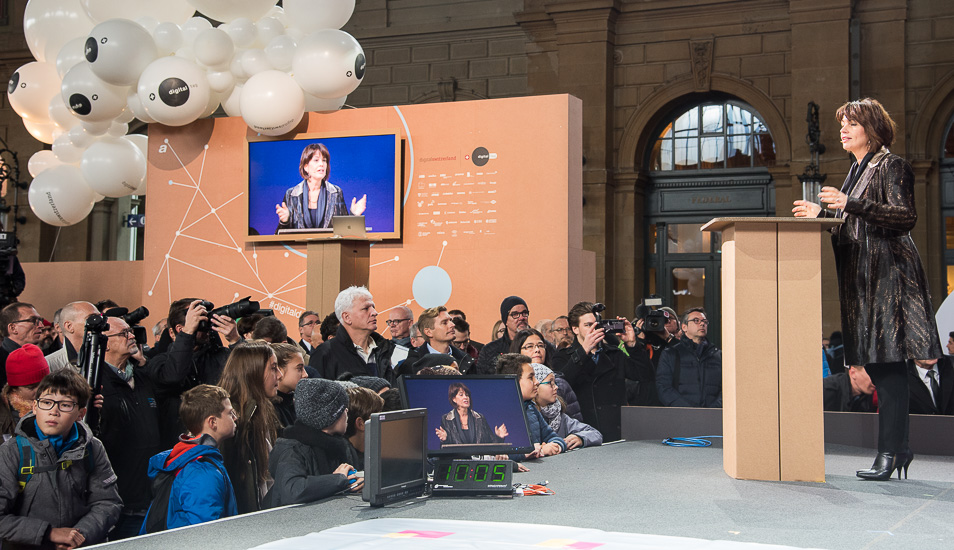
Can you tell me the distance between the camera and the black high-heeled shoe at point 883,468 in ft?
13.6

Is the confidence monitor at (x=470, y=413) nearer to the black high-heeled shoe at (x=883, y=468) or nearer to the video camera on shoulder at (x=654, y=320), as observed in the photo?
the black high-heeled shoe at (x=883, y=468)

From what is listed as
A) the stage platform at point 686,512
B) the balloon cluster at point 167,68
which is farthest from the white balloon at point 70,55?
the stage platform at point 686,512

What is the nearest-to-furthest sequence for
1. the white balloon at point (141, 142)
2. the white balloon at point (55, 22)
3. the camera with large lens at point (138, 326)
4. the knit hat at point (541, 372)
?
the camera with large lens at point (138, 326) < the knit hat at point (541, 372) < the white balloon at point (55, 22) < the white balloon at point (141, 142)

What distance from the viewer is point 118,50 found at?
353 inches

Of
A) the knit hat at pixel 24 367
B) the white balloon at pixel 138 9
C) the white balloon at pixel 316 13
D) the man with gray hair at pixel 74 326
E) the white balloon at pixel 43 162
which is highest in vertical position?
the white balloon at pixel 138 9

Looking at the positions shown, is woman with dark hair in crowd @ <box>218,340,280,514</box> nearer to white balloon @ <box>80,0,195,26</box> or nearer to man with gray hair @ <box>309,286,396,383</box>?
man with gray hair @ <box>309,286,396,383</box>

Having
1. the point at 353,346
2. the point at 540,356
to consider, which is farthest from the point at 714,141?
the point at 353,346

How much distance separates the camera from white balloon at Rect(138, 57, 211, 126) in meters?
9.13

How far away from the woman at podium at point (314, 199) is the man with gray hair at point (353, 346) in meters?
4.29

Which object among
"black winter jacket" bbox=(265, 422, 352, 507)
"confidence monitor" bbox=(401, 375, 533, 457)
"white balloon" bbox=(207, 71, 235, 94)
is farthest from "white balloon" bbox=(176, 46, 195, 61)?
"black winter jacket" bbox=(265, 422, 352, 507)

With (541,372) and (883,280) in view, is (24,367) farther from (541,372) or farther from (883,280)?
(883,280)

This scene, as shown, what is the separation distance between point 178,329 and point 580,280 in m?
5.21

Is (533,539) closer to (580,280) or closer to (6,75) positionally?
(580,280)

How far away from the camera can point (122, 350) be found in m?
4.72
